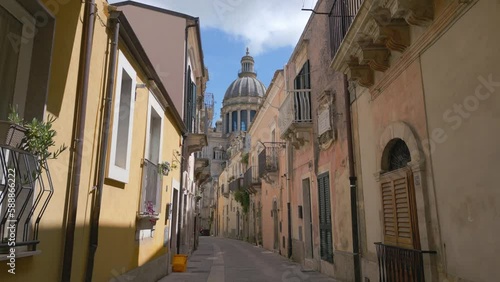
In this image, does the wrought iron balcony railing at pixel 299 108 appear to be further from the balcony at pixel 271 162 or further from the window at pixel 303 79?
the balcony at pixel 271 162

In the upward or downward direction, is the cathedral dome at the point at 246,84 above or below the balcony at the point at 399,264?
above

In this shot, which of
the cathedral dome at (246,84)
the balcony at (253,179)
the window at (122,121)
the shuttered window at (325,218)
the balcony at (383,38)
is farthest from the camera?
the cathedral dome at (246,84)

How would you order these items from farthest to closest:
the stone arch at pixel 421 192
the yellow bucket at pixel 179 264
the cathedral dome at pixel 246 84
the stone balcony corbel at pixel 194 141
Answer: the cathedral dome at pixel 246 84 < the stone balcony corbel at pixel 194 141 < the yellow bucket at pixel 179 264 < the stone arch at pixel 421 192

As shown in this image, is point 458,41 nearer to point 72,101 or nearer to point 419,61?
point 419,61

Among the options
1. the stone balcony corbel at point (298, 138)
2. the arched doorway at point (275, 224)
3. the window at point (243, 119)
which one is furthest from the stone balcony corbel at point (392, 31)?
the window at point (243, 119)

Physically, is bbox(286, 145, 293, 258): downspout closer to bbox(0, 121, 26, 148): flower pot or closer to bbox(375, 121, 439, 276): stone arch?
bbox(375, 121, 439, 276): stone arch

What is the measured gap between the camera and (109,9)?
5.30 metres

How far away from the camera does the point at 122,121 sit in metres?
6.10

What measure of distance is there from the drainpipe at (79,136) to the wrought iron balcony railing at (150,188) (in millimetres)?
2815

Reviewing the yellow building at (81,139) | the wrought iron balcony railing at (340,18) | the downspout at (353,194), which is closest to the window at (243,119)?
the wrought iron balcony railing at (340,18)

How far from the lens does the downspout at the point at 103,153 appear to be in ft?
15.7

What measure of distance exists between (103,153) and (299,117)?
8124 millimetres

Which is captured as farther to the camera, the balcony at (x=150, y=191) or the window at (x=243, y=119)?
the window at (x=243, y=119)

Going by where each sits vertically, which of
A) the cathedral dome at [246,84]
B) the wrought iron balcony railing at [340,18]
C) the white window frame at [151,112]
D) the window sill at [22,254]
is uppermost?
the cathedral dome at [246,84]
